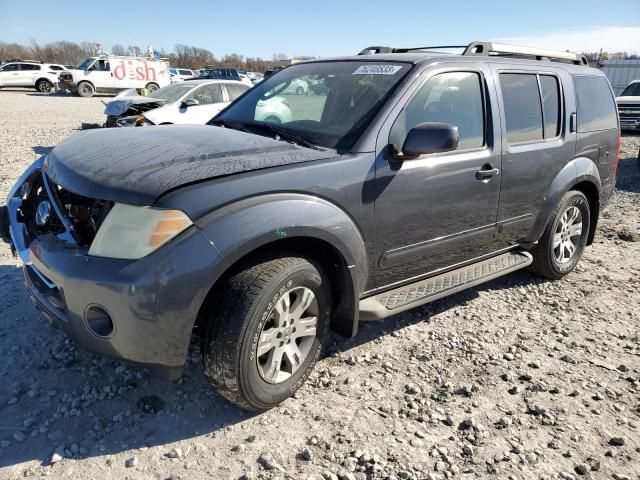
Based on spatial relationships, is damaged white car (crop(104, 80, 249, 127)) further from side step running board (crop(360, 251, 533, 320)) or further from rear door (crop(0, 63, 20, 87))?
rear door (crop(0, 63, 20, 87))

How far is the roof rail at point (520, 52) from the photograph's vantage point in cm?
383

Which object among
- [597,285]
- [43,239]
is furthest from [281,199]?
[597,285]

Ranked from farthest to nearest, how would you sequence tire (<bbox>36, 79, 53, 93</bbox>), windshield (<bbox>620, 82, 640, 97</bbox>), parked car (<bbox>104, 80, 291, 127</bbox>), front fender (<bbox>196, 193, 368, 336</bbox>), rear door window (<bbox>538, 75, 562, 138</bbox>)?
1. tire (<bbox>36, 79, 53, 93</bbox>)
2. windshield (<bbox>620, 82, 640, 97</bbox>)
3. parked car (<bbox>104, 80, 291, 127</bbox>)
4. rear door window (<bbox>538, 75, 562, 138</bbox>)
5. front fender (<bbox>196, 193, 368, 336</bbox>)

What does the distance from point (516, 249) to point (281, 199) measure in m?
2.52

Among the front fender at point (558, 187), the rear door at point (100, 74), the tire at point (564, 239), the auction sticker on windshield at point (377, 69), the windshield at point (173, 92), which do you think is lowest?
the tire at point (564, 239)

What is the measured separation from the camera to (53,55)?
228 ft

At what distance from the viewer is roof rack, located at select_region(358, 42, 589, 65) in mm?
3832

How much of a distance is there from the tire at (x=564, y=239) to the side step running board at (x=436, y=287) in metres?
0.36

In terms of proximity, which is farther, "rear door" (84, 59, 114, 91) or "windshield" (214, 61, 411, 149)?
"rear door" (84, 59, 114, 91)

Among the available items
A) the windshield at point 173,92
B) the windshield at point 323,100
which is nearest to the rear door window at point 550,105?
the windshield at point 323,100

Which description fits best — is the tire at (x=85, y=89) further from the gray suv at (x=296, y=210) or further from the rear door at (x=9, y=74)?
the gray suv at (x=296, y=210)

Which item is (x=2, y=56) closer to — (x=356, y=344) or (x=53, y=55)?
(x=53, y=55)

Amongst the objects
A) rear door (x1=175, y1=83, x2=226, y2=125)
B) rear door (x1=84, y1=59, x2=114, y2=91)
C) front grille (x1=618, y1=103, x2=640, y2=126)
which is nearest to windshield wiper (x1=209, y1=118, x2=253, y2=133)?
rear door (x1=175, y1=83, x2=226, y2=125)

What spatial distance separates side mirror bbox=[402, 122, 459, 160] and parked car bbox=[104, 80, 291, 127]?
7.50 metres
